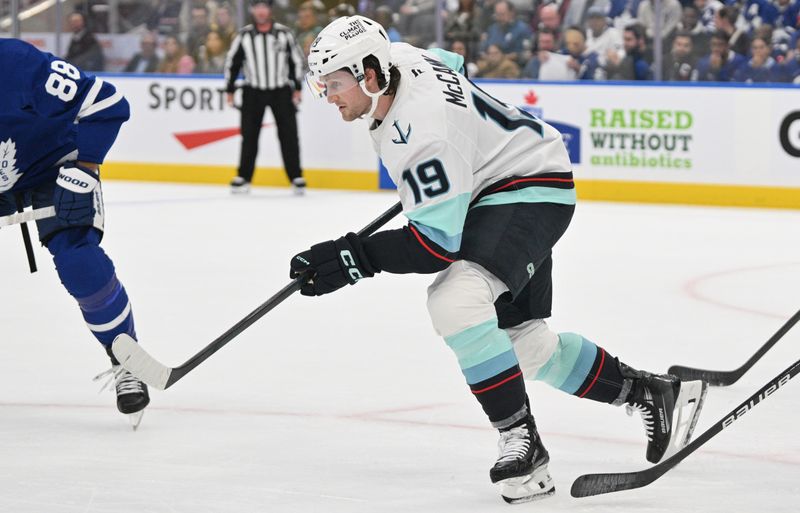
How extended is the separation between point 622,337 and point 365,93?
1.96 meters

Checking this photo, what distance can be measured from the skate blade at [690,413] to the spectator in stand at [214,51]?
7.27m

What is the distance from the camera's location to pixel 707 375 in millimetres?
3598

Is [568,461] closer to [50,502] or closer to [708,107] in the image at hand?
[50,502]

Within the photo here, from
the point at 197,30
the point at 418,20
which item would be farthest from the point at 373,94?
the point at 197,30

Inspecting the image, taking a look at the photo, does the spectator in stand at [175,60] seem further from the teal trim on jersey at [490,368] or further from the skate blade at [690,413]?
the teal trim on jersey at [490,368]

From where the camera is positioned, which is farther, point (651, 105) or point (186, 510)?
point (651, 105)

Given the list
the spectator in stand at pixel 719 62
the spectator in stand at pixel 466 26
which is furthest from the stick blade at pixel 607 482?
the spectator in stand at pixel 466 26

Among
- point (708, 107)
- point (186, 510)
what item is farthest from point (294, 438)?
point (708, 107)

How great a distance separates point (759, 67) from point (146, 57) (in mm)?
4410

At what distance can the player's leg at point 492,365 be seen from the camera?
251 cm

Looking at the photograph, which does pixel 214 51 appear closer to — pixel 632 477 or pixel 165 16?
pixel 165 16

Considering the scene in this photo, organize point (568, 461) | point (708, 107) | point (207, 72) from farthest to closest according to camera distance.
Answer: point (207, 72) → point (708, 107) → point (568, 461)

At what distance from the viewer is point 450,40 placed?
8.94 meters

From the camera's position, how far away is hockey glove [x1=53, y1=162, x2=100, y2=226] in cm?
308
